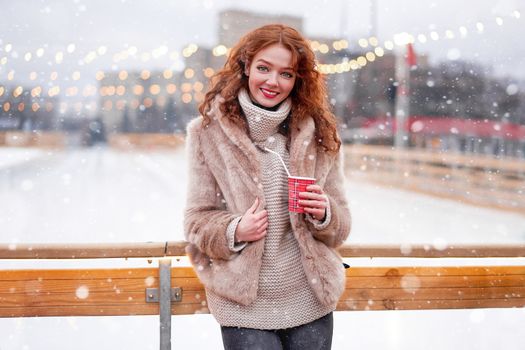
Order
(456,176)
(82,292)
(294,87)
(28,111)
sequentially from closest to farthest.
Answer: (294,87) → (82,292) → (456,176) → (28,111)

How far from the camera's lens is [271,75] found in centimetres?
148

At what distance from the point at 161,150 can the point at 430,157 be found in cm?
1043

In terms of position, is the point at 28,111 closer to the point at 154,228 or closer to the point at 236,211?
the point at 154,228

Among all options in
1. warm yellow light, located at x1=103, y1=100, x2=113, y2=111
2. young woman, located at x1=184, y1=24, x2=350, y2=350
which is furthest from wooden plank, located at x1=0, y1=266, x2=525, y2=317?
warm yellow light, located at x1=103, y1=100, x2=113, y2=111

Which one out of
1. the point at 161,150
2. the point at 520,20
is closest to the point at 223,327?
the point at 520,20

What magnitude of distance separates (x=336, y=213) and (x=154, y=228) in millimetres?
4626

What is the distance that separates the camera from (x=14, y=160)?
617 inches

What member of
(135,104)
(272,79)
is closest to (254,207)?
(272,79)

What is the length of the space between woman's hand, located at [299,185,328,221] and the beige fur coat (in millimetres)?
61

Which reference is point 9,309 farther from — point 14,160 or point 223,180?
point 14,160

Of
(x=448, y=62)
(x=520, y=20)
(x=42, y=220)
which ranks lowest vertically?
(x=42, y=220)

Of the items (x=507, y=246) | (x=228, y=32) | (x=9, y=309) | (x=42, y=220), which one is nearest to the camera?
(x=9, y=309)

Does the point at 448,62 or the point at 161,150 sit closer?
the point at 161,150

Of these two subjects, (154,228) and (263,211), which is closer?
(263,211)
